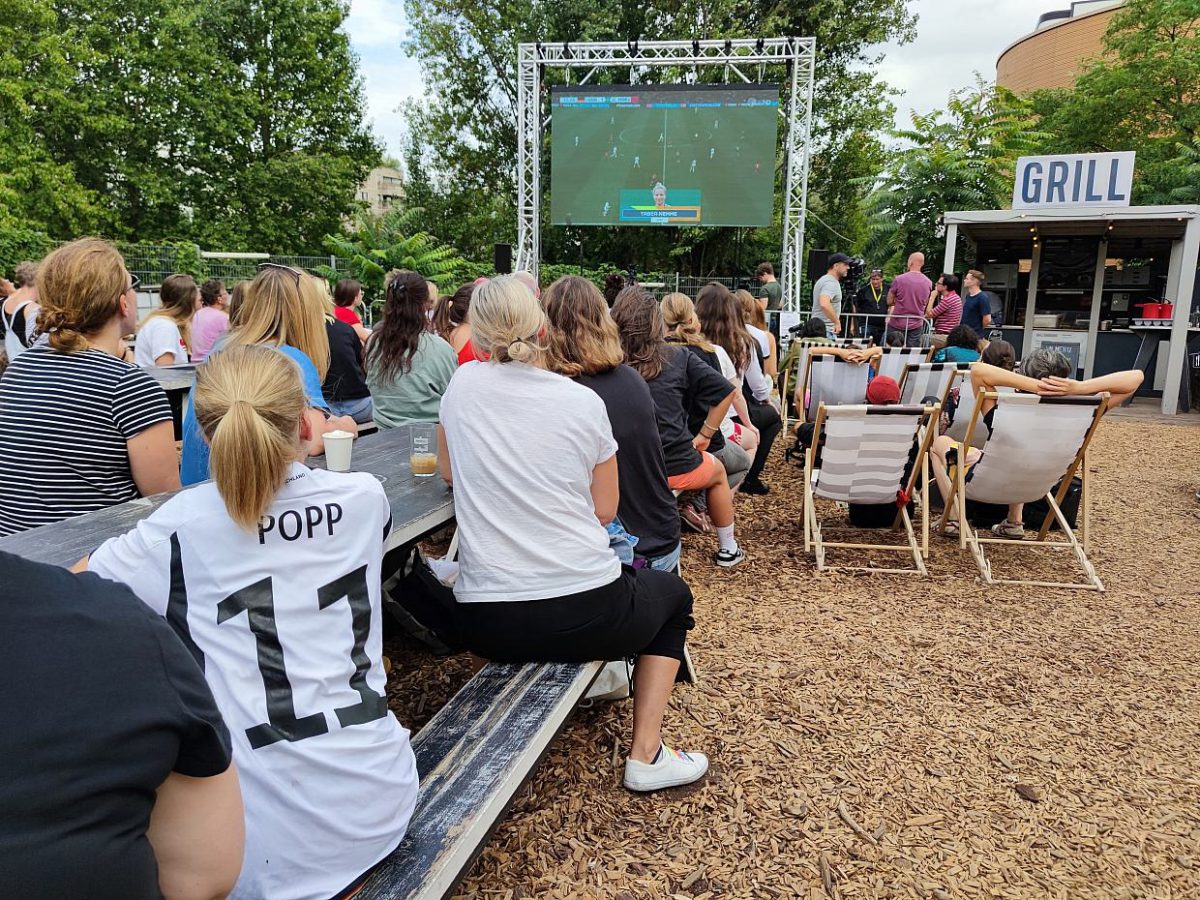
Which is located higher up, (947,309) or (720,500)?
(947,309)

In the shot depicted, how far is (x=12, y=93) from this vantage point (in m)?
20.3

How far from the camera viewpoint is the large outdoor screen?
14086mm

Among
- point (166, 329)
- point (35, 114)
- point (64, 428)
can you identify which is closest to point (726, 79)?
point (166, 329)

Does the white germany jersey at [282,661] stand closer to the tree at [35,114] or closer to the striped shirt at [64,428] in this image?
the striped shirt at [64,428]

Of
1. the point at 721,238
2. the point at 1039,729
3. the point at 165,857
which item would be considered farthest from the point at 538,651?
the point at 721,238

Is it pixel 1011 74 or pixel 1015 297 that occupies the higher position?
pixel 1011 74

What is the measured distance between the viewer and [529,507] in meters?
2.12

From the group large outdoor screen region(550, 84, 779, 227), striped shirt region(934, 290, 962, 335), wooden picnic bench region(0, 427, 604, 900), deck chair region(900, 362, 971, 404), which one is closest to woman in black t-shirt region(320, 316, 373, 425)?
wooden picnic bench region(0, 427, 604, 900)

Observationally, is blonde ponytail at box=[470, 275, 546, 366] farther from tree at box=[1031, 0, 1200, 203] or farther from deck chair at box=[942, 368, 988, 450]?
tree at box=[1031, 0, 1200, 203]

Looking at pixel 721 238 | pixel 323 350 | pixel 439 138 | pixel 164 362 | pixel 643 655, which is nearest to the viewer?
pixel 643 655

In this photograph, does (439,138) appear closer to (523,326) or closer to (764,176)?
(764,176)

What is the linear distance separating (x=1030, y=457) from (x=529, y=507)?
124 inches

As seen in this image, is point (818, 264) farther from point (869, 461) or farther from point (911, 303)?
point (869, 461)

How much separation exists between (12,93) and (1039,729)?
2599 cm
